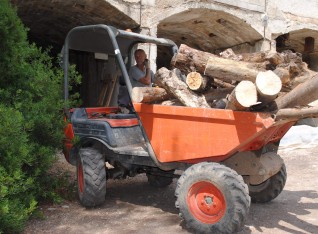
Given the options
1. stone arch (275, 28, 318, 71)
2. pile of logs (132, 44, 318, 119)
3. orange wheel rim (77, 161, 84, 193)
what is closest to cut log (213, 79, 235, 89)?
pile of logs (132, 44, 318, 119)

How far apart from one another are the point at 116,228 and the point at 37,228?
2.47 feet

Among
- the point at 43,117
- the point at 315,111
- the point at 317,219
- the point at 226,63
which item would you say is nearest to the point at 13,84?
the point at 43,117

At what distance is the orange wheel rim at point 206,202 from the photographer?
3.38 metres

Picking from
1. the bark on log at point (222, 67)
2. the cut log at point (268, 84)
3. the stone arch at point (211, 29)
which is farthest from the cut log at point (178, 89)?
the stone arch at point (211, 29)

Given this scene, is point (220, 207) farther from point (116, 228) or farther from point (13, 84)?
point (13, 84)

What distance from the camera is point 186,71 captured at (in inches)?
162

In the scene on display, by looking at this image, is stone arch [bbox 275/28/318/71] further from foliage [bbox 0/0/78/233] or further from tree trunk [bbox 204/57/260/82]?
foliage [bbox 0/0/78/233]

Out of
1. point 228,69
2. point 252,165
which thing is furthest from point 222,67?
point 252,165

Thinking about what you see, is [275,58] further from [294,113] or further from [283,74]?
[294,113]

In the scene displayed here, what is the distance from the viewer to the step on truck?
332 centimetres

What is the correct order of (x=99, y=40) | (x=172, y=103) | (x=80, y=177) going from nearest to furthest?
(x=172, y=103) < (x=80, y=177) < (x=99, y=40)

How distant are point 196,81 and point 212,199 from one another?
114 centimetres

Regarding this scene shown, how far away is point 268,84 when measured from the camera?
315 centimetres

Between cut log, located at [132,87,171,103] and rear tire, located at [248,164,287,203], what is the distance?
1.54 meters
